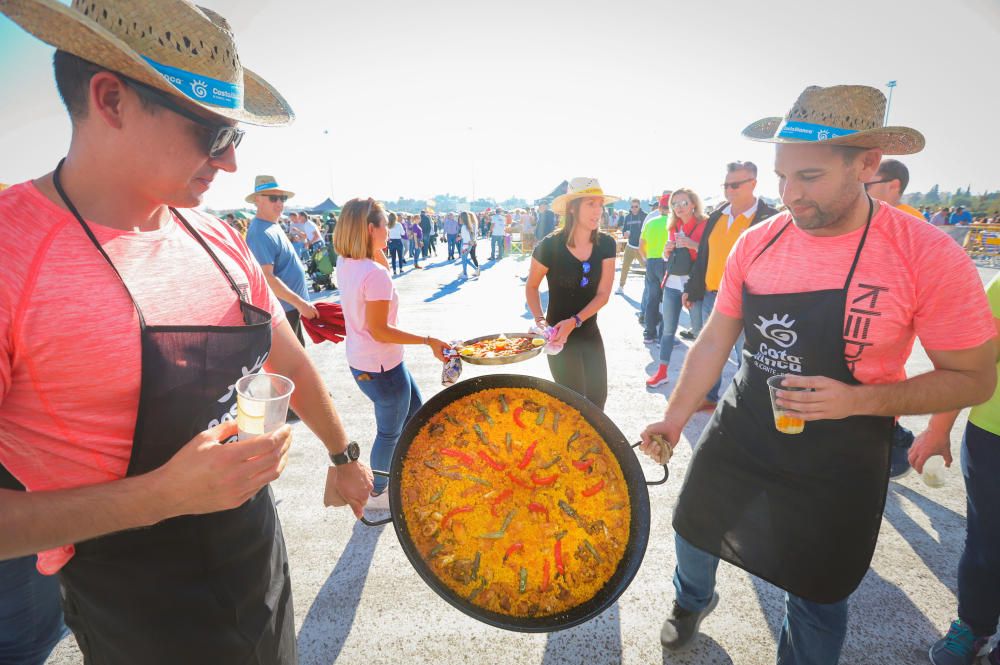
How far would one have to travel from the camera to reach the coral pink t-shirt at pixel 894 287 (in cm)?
165

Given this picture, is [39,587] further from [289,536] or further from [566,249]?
[566,249]

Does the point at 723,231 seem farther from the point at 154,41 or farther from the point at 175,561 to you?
the point at 175,561

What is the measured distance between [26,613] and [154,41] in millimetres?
2293

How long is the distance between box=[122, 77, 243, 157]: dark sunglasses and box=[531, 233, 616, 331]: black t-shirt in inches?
109

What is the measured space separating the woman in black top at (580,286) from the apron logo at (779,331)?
177cm

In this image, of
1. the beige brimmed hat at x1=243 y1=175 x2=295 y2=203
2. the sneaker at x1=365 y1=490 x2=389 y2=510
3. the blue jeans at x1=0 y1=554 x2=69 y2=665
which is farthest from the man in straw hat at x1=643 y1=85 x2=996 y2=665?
the beige brimmed hat at x1=243 y1=175 x2=295 y2=203

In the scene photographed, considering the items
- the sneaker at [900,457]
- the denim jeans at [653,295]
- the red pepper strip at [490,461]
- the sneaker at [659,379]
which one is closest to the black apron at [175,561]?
the red pepper strip at [490,461]

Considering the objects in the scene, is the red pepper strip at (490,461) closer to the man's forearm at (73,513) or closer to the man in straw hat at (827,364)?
the man in straw hat at (827,364)

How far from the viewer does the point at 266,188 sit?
532 centimetres

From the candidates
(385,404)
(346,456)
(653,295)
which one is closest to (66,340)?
(346,456)

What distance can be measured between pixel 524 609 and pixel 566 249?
113 inches

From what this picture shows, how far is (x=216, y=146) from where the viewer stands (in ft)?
4.26

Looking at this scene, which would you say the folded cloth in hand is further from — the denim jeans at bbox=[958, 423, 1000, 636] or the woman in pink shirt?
the denim jeans at bbox=[958, 423, 1000, 636]

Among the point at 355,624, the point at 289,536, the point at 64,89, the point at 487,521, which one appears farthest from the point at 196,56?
the point at 289,536
